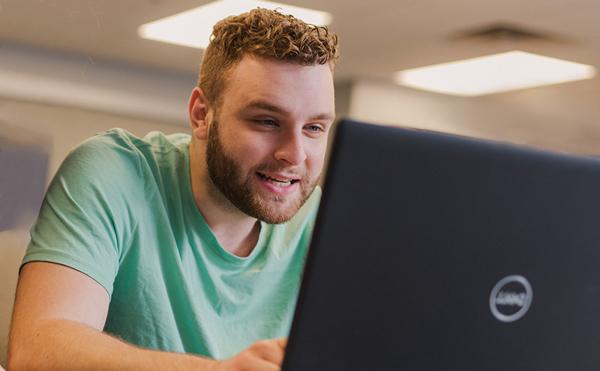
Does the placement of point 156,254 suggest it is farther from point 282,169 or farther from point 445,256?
point 445,256

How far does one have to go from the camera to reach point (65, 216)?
1154 millimetres

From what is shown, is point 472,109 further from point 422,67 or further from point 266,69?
point 266,69

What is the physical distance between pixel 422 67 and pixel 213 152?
203 inches

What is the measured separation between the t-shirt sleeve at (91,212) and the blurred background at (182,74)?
133 mm

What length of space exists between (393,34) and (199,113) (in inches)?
161

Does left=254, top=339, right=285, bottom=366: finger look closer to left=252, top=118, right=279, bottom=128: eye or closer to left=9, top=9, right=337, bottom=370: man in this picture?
left=9, top=9, right=337, bottom=370: man

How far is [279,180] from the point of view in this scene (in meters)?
1.27

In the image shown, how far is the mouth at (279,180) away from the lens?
4.14ft

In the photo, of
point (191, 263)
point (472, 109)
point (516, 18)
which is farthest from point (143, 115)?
point (472, 109)

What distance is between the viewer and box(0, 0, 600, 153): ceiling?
67.7 inches

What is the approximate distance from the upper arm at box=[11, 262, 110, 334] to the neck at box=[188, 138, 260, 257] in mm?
269

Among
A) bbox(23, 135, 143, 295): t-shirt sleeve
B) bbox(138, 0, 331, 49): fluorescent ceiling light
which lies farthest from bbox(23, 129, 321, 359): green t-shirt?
bbox(138, 0, 331, 49): fluorescent ceiling light

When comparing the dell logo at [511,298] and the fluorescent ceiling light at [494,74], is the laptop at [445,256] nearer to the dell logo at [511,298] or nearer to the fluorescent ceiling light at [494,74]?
the dell logo at [511,298]

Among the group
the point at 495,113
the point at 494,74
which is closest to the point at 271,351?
A: the point at 494,74
